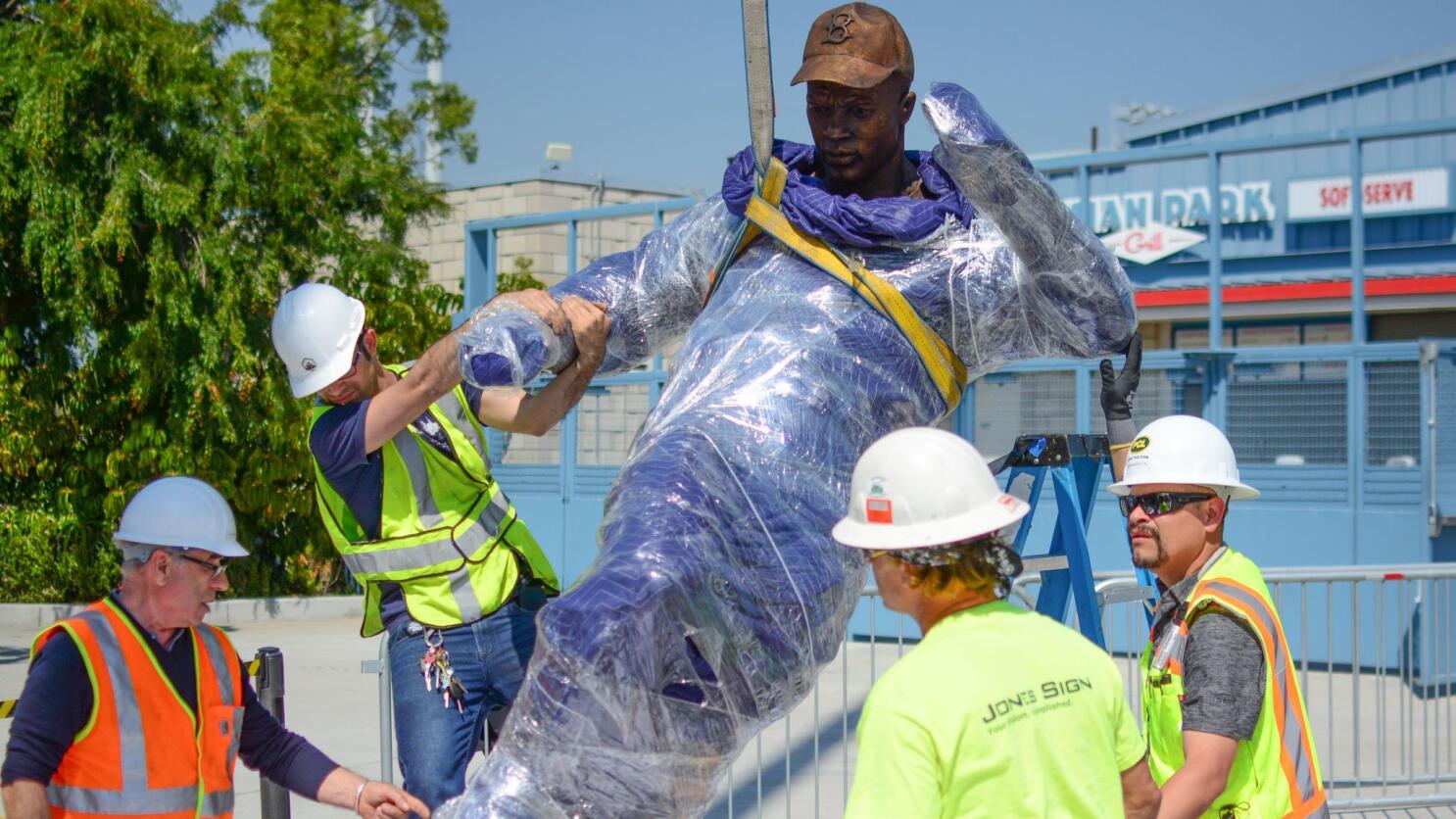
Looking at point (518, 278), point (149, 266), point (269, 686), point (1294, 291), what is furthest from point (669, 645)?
point (1294, 291)

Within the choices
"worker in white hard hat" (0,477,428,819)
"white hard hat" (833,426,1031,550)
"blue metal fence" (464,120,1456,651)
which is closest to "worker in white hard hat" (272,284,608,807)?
"worker in white hard hat" (0,477,428,819)

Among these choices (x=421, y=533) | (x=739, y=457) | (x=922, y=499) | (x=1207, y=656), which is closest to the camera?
(x=922, y=499)

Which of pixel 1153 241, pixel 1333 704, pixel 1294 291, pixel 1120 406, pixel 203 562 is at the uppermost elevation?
pixel 1153 241

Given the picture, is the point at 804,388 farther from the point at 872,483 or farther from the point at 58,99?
the point at 58,99

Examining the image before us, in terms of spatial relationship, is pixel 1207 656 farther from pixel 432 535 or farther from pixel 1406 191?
pixel 1406 191

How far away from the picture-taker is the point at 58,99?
10227 mm

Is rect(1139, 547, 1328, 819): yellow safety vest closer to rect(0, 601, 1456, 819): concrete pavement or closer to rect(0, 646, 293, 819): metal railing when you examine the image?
rect(0, 601, 1456, 819): concrete pavement

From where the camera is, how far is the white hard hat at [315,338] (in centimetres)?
344

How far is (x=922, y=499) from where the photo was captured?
2154 mm

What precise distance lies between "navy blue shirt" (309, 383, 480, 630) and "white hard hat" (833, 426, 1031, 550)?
1.50 m

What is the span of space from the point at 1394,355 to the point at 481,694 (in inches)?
268

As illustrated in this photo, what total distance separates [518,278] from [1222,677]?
12058 millimetres

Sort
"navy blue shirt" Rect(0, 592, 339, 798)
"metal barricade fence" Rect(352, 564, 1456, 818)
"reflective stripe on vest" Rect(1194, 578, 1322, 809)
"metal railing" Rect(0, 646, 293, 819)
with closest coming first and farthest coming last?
1. "navy blue shirt" Rect(0, 592, 339, 798)
2. "reflective stripe on vest" Rect(1194, 578, 1322, 809)
3. "metal railing" Rect(0, 646, 293, 819)
4. "metal barricade fence" Rect(352, 564, 1456, 818)

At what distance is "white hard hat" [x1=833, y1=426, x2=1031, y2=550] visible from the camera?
2141 millimetres
